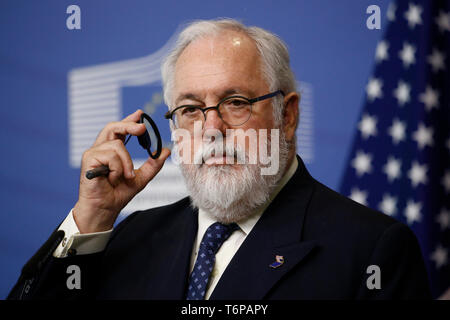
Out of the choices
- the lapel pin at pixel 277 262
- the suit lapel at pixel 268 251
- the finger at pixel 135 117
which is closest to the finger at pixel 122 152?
the finger at pixel 135 117

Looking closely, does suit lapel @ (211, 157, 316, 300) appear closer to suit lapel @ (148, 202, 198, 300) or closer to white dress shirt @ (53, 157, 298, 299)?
white dress shirt @ (53, 157, 298, 299)

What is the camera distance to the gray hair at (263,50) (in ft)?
5.58

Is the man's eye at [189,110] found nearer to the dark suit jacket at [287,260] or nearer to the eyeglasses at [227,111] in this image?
the eyeglasses at [227,111]

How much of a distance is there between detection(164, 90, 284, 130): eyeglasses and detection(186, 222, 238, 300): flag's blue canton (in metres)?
0.41

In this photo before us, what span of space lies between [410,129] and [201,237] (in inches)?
63.3

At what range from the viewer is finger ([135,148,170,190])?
5.90 ft

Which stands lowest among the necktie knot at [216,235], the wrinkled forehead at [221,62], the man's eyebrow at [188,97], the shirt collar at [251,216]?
the necktie knot at [216,235]

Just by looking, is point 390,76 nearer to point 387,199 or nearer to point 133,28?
point 387,199

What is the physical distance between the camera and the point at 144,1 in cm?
284

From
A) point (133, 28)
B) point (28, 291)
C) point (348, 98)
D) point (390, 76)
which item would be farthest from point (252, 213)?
point (133, 28)

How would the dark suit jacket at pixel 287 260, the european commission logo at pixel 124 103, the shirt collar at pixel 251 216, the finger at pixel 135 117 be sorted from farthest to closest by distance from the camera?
the european commission logo at pixel 124 103
the finger at pixel 135 117
the shirt collar at pixel 251 216
the dark suit jacket at pixel 287 260

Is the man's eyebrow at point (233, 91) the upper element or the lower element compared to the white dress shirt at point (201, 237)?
upper

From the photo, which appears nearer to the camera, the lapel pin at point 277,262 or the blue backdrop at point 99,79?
the lapel pin at point 277,262

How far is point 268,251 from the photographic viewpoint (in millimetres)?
1509
